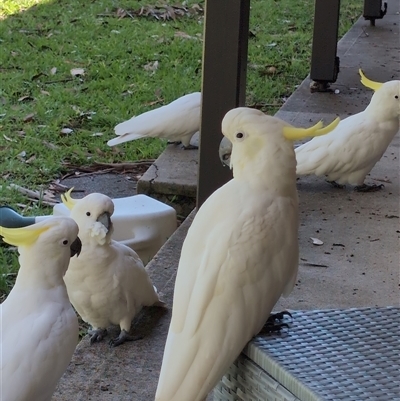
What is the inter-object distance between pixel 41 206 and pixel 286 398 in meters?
1.93

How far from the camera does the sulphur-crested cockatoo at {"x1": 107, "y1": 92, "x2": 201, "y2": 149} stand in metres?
3.26

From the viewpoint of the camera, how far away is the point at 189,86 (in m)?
4.52

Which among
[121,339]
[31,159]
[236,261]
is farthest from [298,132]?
[31,159]

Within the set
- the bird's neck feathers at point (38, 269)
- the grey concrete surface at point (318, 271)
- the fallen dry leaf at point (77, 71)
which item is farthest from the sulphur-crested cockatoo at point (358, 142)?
the fallen dry leaf at point (77, 71)

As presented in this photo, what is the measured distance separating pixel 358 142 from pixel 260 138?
1395 mm

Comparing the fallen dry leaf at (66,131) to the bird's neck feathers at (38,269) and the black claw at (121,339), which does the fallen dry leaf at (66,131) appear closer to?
the black claw at (121,339)

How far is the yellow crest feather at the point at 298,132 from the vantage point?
1473 mm

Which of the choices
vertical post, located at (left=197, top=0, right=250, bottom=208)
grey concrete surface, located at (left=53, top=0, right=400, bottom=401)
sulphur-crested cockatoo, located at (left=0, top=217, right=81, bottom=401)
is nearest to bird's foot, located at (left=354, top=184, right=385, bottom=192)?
grey concrete surface, located at (left=53, top=0, right=400, bottom=401)

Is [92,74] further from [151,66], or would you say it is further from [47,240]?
[47,240]

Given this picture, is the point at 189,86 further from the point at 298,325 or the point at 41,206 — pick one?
the point at 298,325

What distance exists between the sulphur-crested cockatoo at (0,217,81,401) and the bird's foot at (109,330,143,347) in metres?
0.45

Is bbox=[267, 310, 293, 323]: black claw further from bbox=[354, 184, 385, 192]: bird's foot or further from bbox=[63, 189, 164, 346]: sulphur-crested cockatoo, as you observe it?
bbox=[354, 184, 385, 192]: bird's foot

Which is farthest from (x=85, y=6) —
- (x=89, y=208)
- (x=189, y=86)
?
(x=89, y=208)

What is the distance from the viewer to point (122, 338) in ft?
6.61
